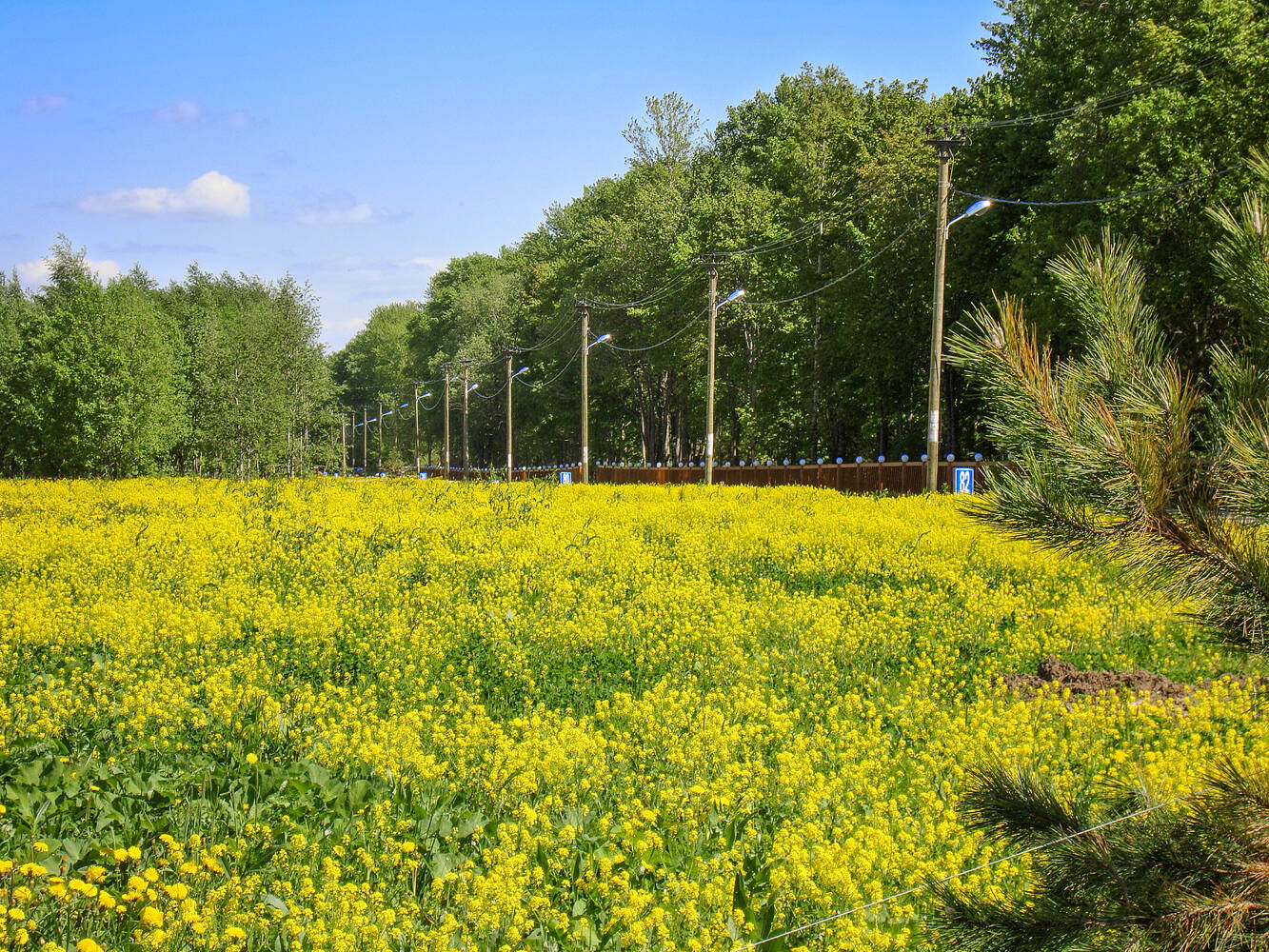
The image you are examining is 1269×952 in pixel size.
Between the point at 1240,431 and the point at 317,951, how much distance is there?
10.4 ft

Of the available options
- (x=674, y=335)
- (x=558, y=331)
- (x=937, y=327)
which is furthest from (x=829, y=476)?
(x=558, y=331)

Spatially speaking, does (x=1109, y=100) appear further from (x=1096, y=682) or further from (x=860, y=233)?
(x=1096, y=682)

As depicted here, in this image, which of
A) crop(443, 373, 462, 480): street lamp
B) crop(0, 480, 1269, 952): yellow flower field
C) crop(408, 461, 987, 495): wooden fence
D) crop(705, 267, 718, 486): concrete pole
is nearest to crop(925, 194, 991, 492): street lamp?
crop(408, 461, 987, 495): wooden fence

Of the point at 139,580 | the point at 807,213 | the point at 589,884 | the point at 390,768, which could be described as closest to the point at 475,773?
the point at 390,768

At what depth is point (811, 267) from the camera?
149ft

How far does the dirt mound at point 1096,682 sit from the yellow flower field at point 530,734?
0.25 m

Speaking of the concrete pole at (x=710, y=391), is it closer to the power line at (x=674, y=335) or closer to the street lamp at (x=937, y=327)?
Result: the street lamp at (x=937, y=327)

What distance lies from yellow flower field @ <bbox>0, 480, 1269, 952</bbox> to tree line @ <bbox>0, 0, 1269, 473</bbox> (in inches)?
204

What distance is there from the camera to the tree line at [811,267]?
26484mm

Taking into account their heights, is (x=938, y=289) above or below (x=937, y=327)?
above

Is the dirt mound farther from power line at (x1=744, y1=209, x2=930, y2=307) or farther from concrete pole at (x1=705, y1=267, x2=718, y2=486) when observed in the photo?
power line at (x1=744, y1=209, x2=930, y2=307)

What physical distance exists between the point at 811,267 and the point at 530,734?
41528 mm

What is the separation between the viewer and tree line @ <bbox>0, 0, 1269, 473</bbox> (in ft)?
86.9

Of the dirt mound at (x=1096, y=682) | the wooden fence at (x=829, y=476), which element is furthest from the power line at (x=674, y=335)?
the dirt mound at (x=1096, y=682)
